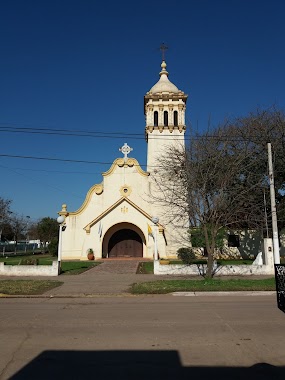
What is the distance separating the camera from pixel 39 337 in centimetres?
665

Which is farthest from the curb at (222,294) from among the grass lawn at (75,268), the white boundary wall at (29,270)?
the grass lawn at (75,268)

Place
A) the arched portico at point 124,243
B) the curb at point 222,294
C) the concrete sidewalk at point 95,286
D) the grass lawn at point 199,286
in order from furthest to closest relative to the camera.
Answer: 1. the arched portico at point 124,243
2. the grass lawn at point 199,286
3. the concrete sidewalk at point 95,286
4. the curb at point 222,294

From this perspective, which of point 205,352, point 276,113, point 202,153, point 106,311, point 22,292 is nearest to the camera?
point 205,352

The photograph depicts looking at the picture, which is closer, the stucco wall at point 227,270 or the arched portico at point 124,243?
the stucco wall at point 227,270

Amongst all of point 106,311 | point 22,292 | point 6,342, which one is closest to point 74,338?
point 6,342

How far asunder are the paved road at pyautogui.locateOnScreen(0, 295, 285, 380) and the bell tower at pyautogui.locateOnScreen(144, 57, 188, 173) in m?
24.9

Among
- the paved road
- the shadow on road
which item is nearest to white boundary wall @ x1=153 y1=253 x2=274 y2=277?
the paved road

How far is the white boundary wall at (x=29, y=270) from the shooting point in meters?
19.7

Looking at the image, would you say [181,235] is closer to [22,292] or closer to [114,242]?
[114,242]

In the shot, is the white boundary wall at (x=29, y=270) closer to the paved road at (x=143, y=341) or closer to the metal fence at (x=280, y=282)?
the paved road at (x=143, y=341)

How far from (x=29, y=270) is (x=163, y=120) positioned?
68.5 feet

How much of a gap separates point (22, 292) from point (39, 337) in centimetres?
756

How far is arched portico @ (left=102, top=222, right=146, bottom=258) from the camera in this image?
3288 centimetres

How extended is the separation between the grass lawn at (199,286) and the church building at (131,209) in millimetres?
13748
